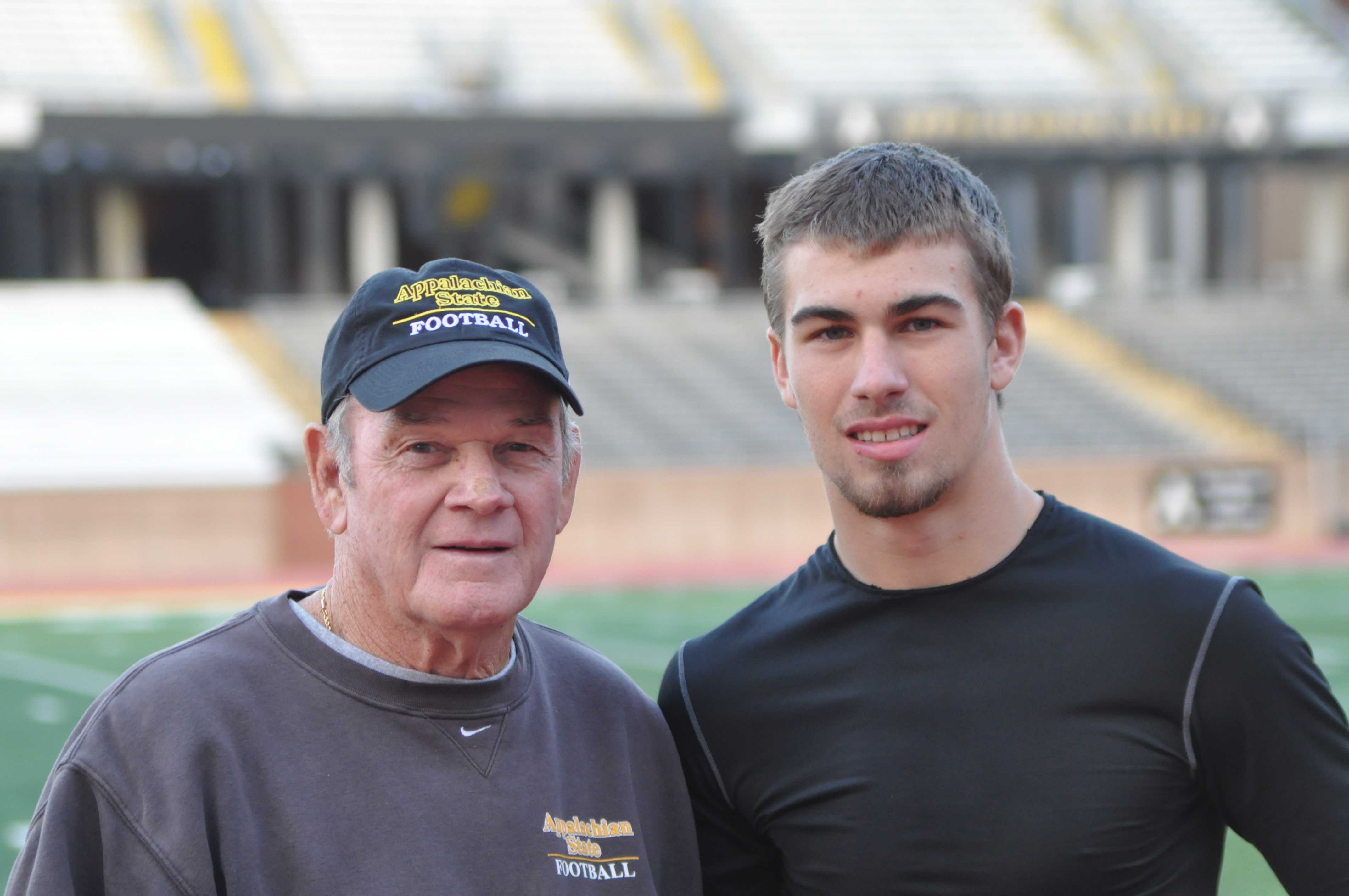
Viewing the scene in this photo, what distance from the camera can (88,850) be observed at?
212 centimetres

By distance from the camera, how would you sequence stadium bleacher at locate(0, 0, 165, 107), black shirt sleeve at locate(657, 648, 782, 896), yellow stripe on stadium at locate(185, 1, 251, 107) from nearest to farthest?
black shirt sleeve at locate(657, 648, 782, 896)
stadium bleacher at locate(0, 0, 165, 107)
yellow stripe on stadium at locate(185, 1, 251, 107)

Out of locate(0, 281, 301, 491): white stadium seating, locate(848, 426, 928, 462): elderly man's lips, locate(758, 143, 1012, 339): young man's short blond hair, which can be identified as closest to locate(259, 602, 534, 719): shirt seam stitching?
locate(848, 426, 928, 462): elderly man's lips

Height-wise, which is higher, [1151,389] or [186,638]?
[1151,389]

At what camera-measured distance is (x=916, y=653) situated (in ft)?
8.88

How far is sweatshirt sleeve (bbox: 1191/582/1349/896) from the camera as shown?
8.18 feet

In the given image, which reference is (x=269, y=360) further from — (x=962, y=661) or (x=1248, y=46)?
(x=1248, y=46)

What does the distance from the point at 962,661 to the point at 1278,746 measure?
1.74 feet

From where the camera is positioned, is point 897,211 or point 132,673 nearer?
point 132,673

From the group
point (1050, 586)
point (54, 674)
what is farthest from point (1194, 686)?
point (54, 674)

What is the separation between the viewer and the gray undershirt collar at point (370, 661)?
2.41m

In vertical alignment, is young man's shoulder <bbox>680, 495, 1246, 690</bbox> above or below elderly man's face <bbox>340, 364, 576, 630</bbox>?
below

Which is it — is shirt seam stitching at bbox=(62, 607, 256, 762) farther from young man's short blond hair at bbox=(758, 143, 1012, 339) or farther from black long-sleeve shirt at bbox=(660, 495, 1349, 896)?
young man's short blond hair at bbox=(758, 143, 1012, 339)

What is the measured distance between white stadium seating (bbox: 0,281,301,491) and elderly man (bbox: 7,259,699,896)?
18384 millimetres

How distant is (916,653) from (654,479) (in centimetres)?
1853
